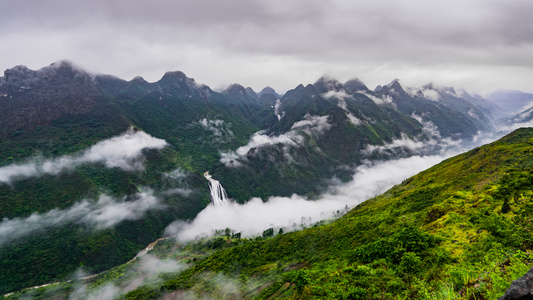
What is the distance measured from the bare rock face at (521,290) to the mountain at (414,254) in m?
3.20

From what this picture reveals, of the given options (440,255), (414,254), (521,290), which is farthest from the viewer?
(414,254)

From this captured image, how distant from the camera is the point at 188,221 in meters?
186

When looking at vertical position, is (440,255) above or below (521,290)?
below

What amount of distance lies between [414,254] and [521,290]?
57.4ft

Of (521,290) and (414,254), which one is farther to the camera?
(414,254)

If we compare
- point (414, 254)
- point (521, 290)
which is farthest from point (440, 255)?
point (521, 290)

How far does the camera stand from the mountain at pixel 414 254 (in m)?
15.4

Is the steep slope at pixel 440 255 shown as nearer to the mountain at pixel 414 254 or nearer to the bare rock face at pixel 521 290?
the mountain at pixel 414 254

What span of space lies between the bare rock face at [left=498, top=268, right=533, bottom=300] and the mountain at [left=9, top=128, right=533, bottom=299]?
10.5 feet

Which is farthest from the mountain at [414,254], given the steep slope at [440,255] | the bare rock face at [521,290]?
→ the bare rock face at [521,290]

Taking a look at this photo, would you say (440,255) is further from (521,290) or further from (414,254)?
(521,290)

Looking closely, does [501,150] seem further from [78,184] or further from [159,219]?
[78,184]

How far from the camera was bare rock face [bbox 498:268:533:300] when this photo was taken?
→ 632cm

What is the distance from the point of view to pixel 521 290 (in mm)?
6414
